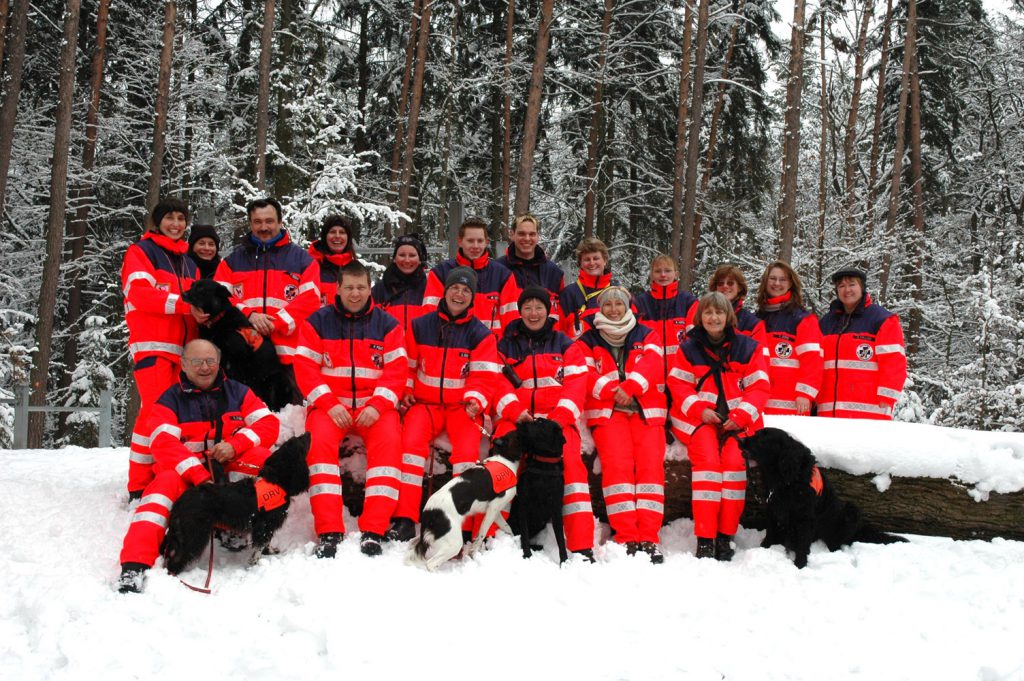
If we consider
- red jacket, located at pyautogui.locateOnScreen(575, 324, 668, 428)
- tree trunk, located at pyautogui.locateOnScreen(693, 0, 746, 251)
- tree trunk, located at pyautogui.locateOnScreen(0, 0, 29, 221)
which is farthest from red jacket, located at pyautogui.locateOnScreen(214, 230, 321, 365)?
tree trunk, located at pyautogui.locateOnScreen(693, 0, 746, 251)

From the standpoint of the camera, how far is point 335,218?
6.73 m

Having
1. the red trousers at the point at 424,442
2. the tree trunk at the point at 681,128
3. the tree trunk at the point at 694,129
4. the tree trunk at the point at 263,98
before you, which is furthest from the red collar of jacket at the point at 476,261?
the tree trunk at the point at 694,129

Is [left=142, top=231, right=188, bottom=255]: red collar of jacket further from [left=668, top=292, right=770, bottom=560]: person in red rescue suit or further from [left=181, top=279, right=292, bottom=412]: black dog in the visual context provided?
[left=668, top=292, right=770, bottom=560]: person in red rescue suit

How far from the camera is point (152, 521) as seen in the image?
4180 millimetres

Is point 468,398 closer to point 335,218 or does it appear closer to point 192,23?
point 335,218

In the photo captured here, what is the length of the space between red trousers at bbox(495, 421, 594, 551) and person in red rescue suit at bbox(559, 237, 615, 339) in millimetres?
1899

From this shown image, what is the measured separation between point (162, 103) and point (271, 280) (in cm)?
1012

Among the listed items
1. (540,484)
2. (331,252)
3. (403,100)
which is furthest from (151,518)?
(403,100)

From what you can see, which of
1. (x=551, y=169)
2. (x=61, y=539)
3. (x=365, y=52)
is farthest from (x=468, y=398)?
(x=365, y=52)

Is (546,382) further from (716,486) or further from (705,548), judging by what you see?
(705,548)

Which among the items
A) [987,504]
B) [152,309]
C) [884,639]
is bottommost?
[884,639]

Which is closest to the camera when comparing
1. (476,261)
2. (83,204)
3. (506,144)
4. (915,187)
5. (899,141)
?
(476,261)

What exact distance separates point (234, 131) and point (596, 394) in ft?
44.7

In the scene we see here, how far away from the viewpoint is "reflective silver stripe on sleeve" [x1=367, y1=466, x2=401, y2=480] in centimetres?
483
